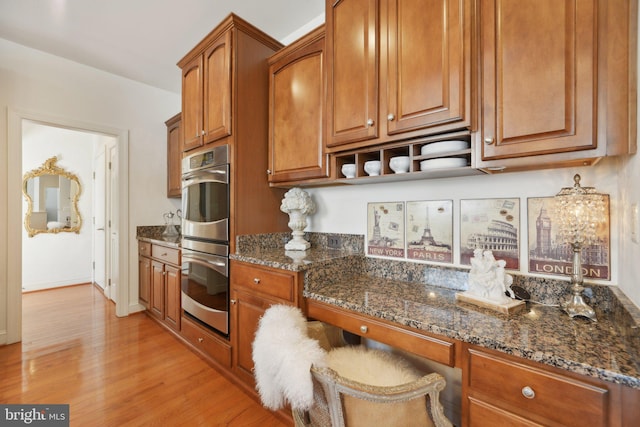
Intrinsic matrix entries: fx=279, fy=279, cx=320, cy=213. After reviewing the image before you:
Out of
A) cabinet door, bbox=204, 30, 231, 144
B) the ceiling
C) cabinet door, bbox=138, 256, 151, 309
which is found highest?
the ceiling

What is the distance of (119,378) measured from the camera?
2.01m

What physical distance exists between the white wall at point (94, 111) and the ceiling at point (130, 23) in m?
0.20

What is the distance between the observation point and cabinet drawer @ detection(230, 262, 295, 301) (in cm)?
153

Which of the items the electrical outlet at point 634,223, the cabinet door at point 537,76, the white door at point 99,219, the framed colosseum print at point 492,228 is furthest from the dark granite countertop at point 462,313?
the white door at point 99,219

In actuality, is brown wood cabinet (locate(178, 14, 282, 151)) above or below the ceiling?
below

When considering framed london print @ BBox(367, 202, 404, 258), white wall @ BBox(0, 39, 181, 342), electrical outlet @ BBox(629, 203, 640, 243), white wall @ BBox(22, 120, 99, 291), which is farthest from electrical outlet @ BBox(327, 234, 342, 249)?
white wall @ BBox(22, 120, 99, 291)

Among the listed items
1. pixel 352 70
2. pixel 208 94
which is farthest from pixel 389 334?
pixel 208 94

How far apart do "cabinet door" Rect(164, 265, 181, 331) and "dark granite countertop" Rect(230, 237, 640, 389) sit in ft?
3.61

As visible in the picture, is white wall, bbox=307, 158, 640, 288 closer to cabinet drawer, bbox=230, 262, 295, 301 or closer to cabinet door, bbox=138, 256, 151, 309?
cabinet drawer, bbox=230, 262, 295, 301

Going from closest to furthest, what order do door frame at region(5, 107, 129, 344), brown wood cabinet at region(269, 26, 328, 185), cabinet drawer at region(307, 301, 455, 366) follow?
cabinet drawer at region(307, 301, 455, 366) → brown wood cabinet at region(269, 26, 328, 185) → door frame at region(5, 107, 129, 344)

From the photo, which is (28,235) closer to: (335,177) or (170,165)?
(170,165)

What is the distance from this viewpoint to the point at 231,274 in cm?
194

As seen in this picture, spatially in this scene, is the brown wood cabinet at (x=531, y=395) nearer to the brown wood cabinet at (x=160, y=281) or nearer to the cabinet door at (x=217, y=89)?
the cabinet door at (x=217, y=89)

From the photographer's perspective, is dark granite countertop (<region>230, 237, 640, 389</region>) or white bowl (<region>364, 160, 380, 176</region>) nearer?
dark granite countertop (<region>230, 237, 640, 389</region>)
